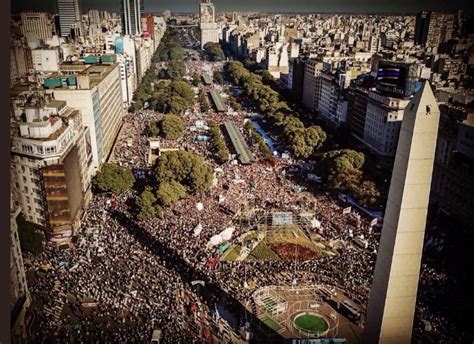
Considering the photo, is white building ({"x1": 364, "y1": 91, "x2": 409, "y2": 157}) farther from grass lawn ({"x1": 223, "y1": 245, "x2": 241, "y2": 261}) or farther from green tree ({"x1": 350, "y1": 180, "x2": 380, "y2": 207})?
grass lawn ({"x1": 223, "y1": 245, "x2": 241, "y2": 261})

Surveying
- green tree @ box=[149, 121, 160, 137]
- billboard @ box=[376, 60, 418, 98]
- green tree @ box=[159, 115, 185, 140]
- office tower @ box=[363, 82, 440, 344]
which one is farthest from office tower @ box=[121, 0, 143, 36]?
office tower @ box=[363, 82, 440, 344]

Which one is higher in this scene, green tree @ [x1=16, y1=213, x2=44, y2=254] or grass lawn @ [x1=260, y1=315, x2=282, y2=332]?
green tree @ [x1=16, y1=213, x2=44, y2=254]

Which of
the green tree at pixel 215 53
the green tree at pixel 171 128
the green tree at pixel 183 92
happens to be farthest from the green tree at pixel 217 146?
the green tree at pixel 215 53

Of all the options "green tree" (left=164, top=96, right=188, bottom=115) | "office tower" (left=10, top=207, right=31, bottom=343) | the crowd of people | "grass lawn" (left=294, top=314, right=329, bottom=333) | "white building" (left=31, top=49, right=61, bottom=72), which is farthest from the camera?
"green tree" (left=164, top=96, right=188, bottom=115)

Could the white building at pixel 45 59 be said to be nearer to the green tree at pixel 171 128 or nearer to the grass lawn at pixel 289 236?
the green tree at pixel 171 128

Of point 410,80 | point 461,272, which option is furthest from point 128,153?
point 461,272
